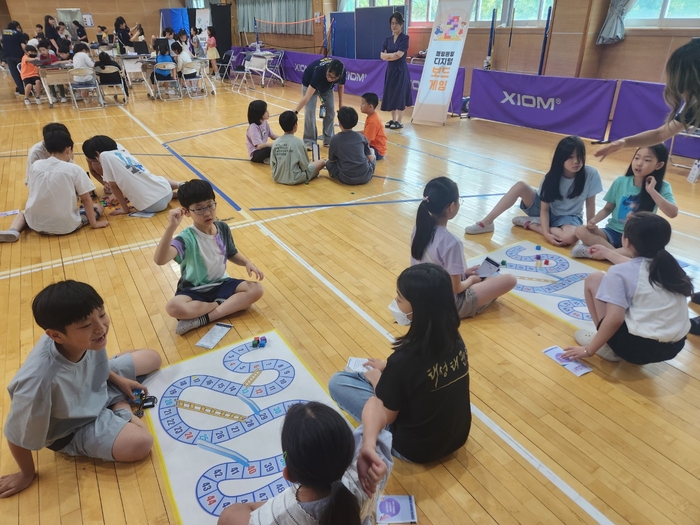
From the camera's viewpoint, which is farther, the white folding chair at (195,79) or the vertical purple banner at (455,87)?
the white folding chair at (195,79)

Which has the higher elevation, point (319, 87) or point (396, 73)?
point (396, 73)

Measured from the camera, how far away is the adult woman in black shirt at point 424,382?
1.51 meters

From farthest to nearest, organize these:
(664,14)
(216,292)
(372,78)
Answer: (372,78) → (664,14) → (216,292)

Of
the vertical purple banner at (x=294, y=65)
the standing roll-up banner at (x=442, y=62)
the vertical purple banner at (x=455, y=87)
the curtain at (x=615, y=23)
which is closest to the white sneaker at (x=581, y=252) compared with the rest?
the standing roll-up banner at (x=442, y=62)

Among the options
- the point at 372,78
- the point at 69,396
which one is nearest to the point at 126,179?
the point at 69,396

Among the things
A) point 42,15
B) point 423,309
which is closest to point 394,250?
point 423,309

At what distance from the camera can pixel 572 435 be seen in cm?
204

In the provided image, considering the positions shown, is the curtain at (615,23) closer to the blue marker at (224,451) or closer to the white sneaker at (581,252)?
the white sneaker at (581,252)

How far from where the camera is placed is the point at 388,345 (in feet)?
8.58

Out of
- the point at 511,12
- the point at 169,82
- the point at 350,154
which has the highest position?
the point at 511,12

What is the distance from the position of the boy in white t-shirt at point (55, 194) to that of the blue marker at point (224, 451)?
9.41ft

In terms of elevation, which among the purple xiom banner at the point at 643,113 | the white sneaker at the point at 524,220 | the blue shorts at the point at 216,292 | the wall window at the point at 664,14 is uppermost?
the wall window at the point at 664,14

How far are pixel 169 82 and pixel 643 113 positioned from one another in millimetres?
10163

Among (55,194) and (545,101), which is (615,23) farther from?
(55,194)
